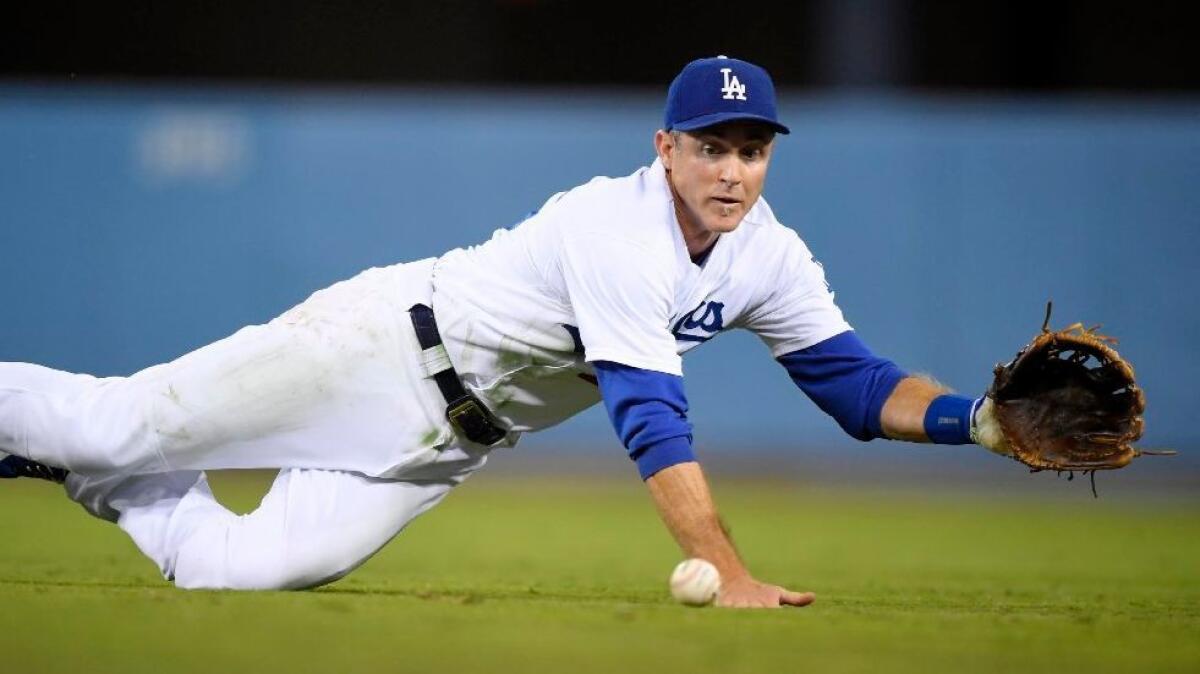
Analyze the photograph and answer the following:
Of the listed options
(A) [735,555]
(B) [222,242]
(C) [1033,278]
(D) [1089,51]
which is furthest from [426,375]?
(D) [1089,51]

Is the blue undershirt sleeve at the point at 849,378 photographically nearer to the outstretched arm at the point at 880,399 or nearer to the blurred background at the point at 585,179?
the outstretched arm at the point at 880,399

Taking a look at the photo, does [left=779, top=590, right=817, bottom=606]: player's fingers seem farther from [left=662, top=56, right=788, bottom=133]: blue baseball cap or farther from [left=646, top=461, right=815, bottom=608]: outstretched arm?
[left=662, top=56, right=788, bottom=133]: blue baseball cap

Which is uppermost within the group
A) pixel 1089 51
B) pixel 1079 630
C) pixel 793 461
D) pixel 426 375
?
pixel 1089 51

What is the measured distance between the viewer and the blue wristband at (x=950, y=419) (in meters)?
4.37

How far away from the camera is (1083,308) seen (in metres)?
9.64

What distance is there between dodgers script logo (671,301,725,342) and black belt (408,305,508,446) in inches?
23.2

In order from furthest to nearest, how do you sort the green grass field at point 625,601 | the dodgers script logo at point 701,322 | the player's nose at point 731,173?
the dodgers script logo at point 701,322, the player's nose at point 731,173, the green grass field at point 625,601

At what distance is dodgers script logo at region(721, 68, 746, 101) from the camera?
3988 millimetres

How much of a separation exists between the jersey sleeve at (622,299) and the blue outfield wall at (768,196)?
5663mm

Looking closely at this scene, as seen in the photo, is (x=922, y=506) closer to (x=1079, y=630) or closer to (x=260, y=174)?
(x=260, y=174)

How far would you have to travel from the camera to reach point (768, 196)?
32.1 feet

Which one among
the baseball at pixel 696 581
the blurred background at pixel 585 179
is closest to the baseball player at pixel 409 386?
the baseball at pixel 696 581

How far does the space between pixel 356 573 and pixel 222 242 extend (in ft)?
15.2

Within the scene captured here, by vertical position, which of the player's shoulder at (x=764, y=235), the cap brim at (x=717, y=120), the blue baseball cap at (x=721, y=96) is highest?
the blue baseball cap at (x=721, y=96)
